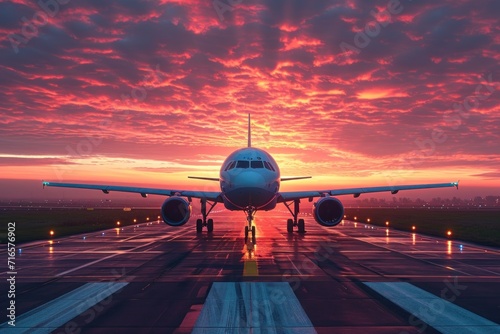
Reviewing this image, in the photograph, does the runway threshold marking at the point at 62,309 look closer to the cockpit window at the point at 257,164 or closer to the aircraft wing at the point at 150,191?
the cockpit window at the point at 257,164

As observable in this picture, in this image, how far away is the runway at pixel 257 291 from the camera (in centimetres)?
977

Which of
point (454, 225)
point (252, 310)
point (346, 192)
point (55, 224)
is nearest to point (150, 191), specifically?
point (346, 192)

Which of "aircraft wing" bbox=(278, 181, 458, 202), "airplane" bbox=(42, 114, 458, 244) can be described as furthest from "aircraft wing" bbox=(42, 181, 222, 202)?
"aircraft wing" bbox=(278, 181, 458, 202)

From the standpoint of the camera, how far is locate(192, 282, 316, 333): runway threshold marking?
944cm

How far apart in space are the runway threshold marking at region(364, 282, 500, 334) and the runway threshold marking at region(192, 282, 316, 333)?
2.50 meters

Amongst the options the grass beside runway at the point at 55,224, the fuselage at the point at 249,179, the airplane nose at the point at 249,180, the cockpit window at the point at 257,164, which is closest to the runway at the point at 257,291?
the fuselage at the point at 249,179

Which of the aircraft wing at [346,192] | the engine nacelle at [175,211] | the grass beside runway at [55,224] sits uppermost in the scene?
the aircraft wing at [346,192]

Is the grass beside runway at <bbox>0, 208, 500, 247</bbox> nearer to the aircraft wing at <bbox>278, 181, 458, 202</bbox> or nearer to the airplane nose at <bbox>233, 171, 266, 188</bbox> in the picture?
the aircraft wing at <bbox>278, 181, 458, 202</bbox>

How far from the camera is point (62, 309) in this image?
1101 centimetres

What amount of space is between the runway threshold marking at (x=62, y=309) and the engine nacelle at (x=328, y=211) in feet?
56.4

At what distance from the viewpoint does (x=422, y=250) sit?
2409 cm

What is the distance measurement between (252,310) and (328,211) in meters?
19.3

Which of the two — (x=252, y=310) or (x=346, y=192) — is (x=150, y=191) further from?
(x=252, y=310)

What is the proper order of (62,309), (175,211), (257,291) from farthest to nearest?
(175,211) → (257,291) → (62,309)
